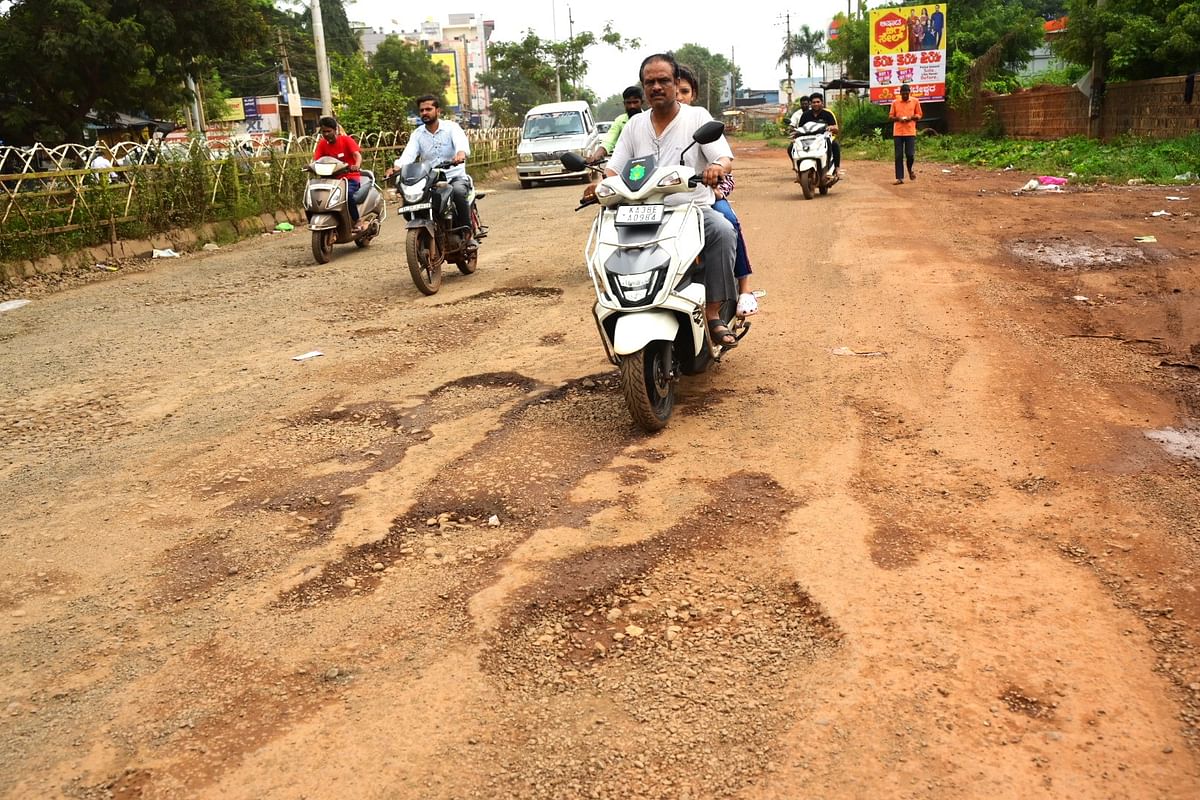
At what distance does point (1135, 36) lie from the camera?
1784 cm

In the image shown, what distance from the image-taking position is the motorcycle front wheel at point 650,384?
423 cm

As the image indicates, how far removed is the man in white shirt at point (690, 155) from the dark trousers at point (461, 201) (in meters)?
3.94

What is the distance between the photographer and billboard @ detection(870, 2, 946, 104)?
28.9 metres

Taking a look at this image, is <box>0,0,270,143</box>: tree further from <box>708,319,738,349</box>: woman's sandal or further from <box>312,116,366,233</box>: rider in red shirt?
<box>708,319,738,349</box>: woman's sandal

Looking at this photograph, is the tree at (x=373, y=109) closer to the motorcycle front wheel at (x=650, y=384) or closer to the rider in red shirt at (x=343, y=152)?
the rider in red shirt at (x=343, y=152)

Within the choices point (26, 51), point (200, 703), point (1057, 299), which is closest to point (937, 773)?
point (200, 703)

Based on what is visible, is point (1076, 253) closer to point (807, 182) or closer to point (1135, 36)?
point (807, 182)

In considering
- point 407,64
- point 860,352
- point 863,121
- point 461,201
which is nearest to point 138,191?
point 461,201

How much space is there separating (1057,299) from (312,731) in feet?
19.3

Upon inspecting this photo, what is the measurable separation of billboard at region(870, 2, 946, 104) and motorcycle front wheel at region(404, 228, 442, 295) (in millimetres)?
24063

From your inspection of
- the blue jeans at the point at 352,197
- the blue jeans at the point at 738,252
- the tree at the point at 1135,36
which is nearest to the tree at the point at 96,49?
the blue jeans at the point at 352,197

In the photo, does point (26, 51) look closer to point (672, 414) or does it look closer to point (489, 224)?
point (489, 224)

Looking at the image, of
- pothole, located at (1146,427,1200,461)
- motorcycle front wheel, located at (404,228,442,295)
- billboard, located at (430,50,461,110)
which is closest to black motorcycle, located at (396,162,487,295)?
motorcycle front wheel, located at (404,228,442,295)

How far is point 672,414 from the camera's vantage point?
4734 millimetres
